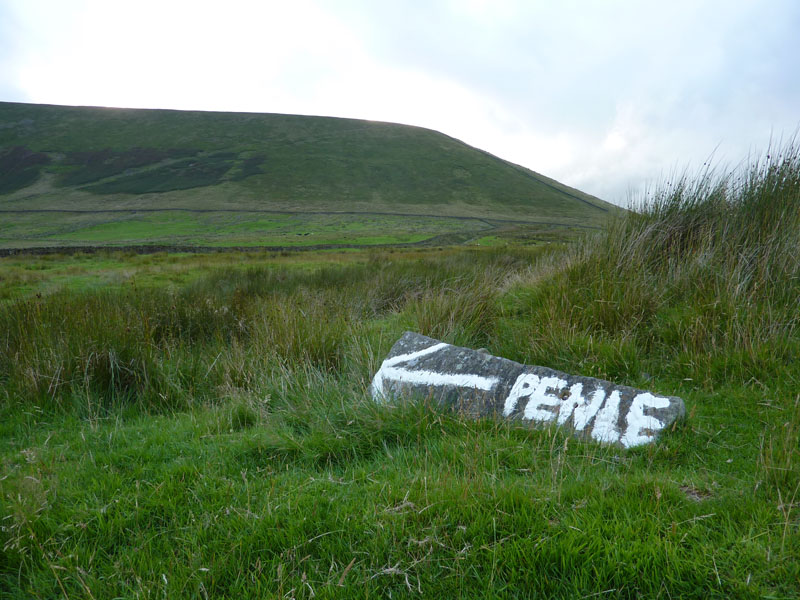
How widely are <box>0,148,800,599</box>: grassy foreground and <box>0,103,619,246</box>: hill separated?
44.5 meters

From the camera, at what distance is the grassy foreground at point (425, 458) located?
1874 millimetres

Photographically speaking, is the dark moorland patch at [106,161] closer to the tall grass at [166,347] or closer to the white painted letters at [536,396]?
the tall grass at [166,347]

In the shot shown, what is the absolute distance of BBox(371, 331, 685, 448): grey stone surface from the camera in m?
3.04

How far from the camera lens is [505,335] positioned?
5.30m

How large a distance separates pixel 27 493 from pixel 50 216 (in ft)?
256

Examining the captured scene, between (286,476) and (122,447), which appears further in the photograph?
(122,447)

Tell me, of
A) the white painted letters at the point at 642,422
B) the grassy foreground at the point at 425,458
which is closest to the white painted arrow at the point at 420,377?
the grassy foreground at the point at 425,458

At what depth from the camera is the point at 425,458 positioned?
2.72 metres

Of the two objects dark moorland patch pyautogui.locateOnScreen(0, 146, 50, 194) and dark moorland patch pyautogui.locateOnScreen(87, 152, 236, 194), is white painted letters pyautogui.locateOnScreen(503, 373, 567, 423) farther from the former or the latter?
dark moorland patch pyautogui.locateOnScreen(0, 146, 50, 194)

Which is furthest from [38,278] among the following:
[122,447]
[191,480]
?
[191,480]

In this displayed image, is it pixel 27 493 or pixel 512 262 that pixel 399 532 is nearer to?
pixel 27 493

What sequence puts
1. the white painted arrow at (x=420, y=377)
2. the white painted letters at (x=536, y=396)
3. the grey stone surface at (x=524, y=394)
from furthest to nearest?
the white painted arrow at (x=420, y=377) → the white painted letters at (x=536, y=396) → the grey stone surface at (x=524, y=394)

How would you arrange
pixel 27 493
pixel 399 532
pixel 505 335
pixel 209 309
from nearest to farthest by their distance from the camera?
pixel 399 532, pixel 27 493, pixel 505 335, pixel 209 309

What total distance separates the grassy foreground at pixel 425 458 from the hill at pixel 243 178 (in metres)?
44.5
